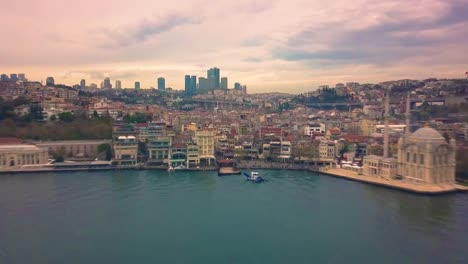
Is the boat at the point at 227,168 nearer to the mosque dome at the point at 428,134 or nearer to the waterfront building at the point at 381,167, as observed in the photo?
the waterfront building at the point at 381,167

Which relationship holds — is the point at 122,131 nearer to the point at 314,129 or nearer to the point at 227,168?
the point at 227,168

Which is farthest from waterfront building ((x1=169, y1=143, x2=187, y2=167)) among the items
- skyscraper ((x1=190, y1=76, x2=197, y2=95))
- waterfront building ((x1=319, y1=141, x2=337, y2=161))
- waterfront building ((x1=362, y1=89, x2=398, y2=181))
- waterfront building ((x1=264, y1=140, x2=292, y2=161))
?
skyscraper ((x1=190, y1=76, x2=197, y2=95))

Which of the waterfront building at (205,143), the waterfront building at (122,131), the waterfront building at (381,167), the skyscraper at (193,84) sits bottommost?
the waterfront building at (381,167)

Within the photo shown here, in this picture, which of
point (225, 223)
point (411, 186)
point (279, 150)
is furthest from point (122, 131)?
point (411, 186)

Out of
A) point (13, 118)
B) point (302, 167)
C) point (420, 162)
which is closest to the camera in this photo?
point (420, 162)

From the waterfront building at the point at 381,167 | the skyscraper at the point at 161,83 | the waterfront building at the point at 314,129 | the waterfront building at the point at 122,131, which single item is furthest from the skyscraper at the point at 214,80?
the waterfront building at the point at 381,167

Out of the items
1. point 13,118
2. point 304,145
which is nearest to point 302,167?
point 304,145

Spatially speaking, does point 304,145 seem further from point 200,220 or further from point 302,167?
point 200,220
